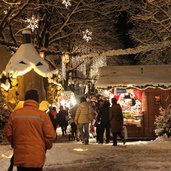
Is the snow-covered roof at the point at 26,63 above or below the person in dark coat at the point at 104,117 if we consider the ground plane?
above

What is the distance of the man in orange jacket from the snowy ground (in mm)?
4185

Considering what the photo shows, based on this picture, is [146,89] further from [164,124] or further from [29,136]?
[29,136]

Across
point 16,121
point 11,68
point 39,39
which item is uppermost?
point 39,39

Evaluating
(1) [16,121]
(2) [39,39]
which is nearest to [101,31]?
A: (2) [39,39]

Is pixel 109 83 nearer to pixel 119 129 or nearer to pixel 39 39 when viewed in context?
pixel 119 129

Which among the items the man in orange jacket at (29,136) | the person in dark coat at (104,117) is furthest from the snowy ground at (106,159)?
the man in orange jacket at (29,136)

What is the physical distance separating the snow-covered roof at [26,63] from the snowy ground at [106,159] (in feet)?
7.80

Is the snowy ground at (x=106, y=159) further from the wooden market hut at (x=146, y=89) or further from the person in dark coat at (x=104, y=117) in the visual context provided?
the wooden market hut at (x=146, y=89)

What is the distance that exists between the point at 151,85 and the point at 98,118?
4.67 meters

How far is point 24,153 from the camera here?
6.46m

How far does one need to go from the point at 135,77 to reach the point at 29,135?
51.2 ft

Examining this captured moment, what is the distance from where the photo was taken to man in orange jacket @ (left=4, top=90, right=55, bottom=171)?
21.2 feet

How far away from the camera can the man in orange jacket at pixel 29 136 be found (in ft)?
21.2

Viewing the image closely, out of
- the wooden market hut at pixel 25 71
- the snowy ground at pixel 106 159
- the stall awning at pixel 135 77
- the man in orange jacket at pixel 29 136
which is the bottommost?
the snowy ground at pixel 106 159
